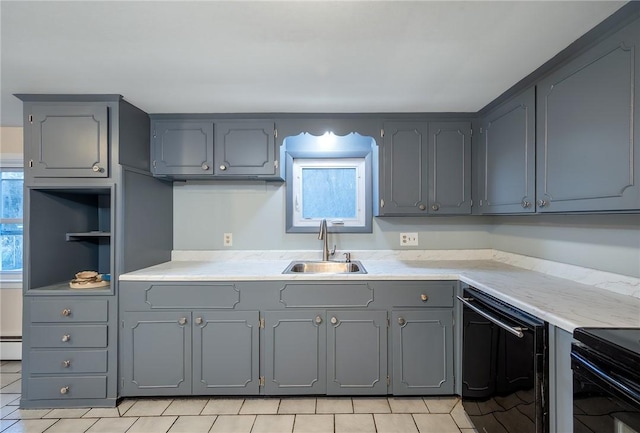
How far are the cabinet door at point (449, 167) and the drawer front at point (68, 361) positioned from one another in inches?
102

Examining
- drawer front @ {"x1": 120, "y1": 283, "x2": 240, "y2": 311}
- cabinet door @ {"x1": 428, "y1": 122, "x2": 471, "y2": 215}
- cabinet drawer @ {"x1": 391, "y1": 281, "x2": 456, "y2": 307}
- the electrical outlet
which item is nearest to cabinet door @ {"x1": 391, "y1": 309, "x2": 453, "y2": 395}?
cabinet drawer @ {"x1": 391, "y1": 281, "x2": 456, "y2": 307}

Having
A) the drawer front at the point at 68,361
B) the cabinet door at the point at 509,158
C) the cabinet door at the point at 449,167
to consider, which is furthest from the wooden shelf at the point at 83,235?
the cabinet door at the point at 509,158

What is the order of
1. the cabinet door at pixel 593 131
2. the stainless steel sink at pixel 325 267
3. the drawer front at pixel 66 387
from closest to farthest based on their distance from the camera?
the cabinet door at pixel 593 131 < the drawer front at pixel 66 387 < the stainless steel sink at pixel 325 267

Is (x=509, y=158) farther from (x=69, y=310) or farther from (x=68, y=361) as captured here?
(x=68, y=361)

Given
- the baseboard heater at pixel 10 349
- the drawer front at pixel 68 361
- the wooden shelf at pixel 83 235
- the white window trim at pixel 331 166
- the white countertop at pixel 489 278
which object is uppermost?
the white window trim at pixel 331 166

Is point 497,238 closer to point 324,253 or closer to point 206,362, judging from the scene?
point 324,253

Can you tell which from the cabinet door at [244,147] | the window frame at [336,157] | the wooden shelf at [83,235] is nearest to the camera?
the wooden shelf at [83,235]

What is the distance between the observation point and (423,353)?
1.96m

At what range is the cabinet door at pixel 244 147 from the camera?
228cm

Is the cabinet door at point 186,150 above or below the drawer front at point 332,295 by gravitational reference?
above

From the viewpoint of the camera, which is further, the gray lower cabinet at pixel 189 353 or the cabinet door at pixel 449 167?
the cabinet door at pixel 449 167

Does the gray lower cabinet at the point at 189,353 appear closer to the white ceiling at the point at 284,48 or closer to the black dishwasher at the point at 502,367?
the black dishwasher at the point at 502,367

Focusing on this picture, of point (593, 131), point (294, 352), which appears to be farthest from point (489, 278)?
point (294, 352)

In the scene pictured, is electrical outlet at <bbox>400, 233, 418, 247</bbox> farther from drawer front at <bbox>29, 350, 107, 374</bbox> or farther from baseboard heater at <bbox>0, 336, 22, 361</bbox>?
baseboard heater at <bbox>0, 336, 22, 361</bbox>
